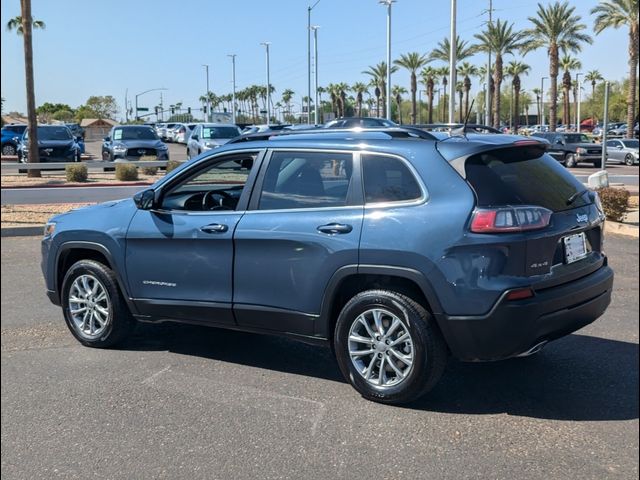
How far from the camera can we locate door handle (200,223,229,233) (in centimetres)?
475

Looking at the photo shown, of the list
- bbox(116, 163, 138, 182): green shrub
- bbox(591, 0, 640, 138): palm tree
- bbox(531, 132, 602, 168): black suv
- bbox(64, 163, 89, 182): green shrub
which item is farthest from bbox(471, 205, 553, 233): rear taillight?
bbox(591, 0, 640, 138): palm tree

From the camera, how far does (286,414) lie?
13.6 ft

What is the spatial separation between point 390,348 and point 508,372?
1126 mm

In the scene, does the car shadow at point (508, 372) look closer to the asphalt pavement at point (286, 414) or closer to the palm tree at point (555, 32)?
the asphalt pavement at point (286, 414)

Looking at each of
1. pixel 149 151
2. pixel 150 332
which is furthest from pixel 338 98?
pixel 150 332

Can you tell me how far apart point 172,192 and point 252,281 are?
1.14 meters

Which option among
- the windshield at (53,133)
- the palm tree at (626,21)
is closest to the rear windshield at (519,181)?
the windshield at (53,133)

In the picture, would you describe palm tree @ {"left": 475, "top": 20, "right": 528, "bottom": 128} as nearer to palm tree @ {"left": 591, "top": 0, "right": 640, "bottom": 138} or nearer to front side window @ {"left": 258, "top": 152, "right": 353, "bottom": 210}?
palm tree @ {"left": 591, "top": 0, "right": 640, "bottom": 138}

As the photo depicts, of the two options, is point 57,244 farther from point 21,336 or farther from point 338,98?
point 338,98

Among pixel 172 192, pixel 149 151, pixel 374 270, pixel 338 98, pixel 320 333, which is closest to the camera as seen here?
pixel 374 270

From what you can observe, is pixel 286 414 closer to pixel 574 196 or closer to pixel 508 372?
pixel 508 372

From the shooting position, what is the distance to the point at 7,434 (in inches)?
155

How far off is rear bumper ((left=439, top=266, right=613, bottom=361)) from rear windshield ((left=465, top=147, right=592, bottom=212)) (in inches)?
21.8

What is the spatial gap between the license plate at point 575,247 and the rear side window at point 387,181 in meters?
0.96
